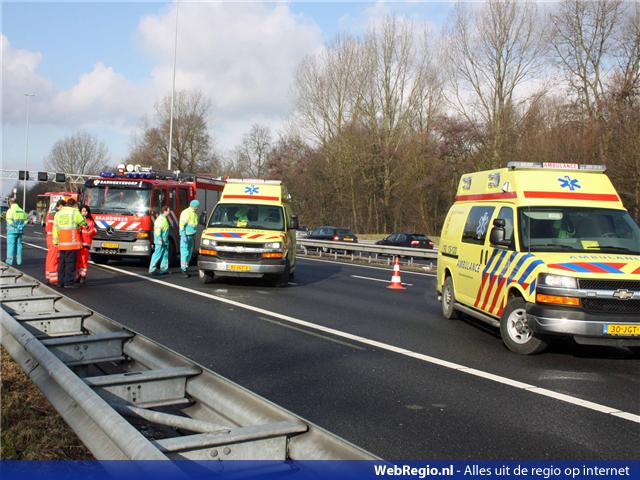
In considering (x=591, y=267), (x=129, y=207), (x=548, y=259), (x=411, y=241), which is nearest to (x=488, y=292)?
(x=548, y=259)

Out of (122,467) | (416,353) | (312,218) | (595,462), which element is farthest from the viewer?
(312,218)

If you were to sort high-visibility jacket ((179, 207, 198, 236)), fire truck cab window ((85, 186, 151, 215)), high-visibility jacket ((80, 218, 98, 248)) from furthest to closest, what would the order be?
fire truck cab window ((85, 186, 151, 215)) → high-visibility jacket ((179, 207, 198, 236)) → high-visibility jacket ((80, 218, 98, 248))

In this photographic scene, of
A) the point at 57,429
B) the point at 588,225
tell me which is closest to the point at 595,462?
the point at 57,429

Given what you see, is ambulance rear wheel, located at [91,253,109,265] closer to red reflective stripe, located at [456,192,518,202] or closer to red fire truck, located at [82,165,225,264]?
red fire truck, located at [82,165,225,264]

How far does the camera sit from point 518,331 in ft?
28.2

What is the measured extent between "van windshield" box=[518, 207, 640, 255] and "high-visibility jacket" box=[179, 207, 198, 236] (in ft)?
35.4

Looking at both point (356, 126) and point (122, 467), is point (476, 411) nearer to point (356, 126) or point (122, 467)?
point (122, 467)

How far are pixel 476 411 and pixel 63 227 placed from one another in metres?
10.5

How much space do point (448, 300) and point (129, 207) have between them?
1120cm

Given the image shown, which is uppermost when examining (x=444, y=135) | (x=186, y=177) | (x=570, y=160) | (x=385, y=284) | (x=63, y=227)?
(x=444, y=135)

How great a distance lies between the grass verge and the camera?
4441 mm

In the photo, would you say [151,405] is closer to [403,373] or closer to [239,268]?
[403,373]

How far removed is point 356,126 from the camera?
51.5 meters

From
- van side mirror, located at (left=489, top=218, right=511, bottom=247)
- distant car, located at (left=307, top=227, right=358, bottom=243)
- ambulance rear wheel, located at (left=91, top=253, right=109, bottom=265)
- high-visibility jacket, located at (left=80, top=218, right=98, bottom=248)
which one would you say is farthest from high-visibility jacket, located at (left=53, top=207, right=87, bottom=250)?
distant car, located at (left=307, top=227, right=358, bottom=243)
